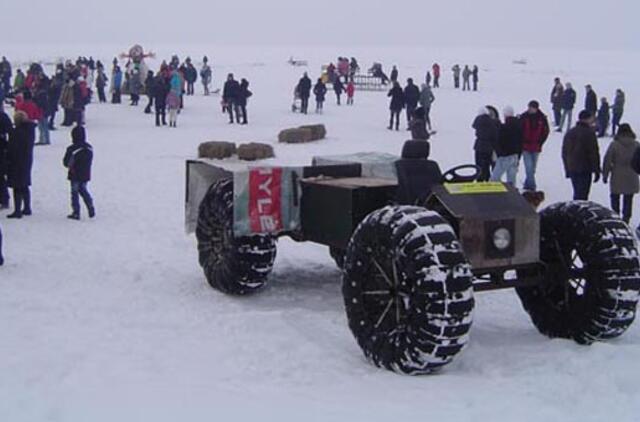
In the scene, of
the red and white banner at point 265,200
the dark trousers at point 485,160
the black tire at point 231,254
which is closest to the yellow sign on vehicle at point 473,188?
the red and white banner at point 265,200

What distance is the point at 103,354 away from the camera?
6.55 meters

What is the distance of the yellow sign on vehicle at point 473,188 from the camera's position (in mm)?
6602

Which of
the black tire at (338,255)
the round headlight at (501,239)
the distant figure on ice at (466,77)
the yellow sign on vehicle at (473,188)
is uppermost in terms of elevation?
the distant figure on ice at (466,77)

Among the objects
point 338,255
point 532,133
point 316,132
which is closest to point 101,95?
point 316,132

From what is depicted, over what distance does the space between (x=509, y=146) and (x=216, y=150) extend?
7.43m

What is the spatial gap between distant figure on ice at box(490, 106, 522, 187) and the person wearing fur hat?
6.94 ft

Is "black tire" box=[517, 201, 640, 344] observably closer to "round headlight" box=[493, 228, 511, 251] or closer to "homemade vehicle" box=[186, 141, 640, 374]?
"homemade vehicle" box=[186, 141, 640, 374]

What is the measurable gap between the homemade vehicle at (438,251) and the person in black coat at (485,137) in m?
7.54

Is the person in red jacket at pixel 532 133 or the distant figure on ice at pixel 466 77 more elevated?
the distant figure on ice at pixel 466 77

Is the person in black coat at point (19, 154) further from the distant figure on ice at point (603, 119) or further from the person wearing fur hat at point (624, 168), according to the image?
the distant figure on ice at point (603, 119)

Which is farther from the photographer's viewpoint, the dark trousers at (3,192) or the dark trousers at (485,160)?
the dark trousers at (485,160)

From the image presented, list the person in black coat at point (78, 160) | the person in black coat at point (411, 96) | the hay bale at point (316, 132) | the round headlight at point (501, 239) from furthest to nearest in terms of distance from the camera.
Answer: the person in black coat at point (411, 96), the hay bale at point (316, 132), the person in black coat at point (78, 160), the round headlight at point (501, 239)

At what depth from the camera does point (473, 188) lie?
665cm

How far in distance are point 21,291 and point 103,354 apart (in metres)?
2.61
